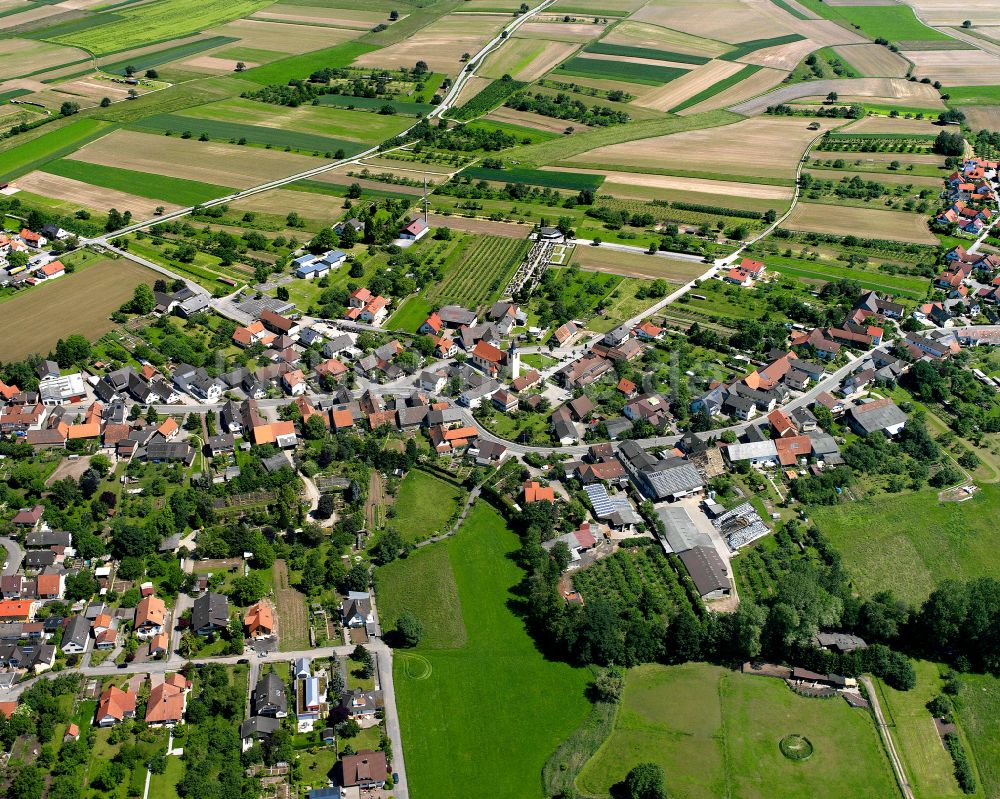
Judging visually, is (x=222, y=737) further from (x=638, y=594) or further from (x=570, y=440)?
(x=570, y=440)

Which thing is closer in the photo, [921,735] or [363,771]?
[363,771]

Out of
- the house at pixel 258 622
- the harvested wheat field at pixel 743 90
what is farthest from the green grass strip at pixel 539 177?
the house at pixel 258 622

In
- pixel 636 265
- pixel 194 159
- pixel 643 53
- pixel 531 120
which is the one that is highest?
pixel 643 53

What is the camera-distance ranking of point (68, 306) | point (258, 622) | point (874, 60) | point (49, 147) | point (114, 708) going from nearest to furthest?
point (114, 708), point (258, 622), point (68, 306), point (49, 147), point (874, 60)

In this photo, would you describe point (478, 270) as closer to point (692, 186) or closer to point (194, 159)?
point (692, 186)

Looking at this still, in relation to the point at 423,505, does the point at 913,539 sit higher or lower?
higher

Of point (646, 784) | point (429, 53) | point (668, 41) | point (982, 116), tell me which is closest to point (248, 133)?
point (429, 53)

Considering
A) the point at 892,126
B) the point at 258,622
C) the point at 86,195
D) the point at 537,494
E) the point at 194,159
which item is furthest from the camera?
the point at 892,126

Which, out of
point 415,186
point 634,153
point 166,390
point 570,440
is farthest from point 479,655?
point 634,153
